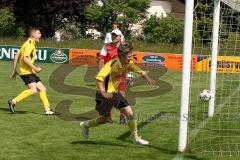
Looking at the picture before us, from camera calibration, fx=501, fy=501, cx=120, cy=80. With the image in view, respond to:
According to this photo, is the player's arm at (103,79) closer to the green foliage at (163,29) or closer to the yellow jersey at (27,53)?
the yellow jersey at (27,53)

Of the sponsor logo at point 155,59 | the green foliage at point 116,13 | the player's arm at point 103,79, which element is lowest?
the sponsor logo at point 155,59

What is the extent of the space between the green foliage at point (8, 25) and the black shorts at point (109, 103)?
109 ft

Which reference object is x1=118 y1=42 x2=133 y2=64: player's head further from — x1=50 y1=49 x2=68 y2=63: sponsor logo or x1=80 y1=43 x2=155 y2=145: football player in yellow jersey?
x1=50 y1=49 x2=68 y2=63: sponsor logo

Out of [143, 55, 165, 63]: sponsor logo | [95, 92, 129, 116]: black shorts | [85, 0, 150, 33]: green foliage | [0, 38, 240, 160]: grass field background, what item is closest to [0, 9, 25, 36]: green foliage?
[85, 0, 150, 33]: green foliage

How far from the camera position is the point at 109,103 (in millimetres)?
8594

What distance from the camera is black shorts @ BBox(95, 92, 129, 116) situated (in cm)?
850

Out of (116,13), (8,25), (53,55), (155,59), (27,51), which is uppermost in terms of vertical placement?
(116,13)

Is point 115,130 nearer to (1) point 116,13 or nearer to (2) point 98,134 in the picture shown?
(2) point 98,134

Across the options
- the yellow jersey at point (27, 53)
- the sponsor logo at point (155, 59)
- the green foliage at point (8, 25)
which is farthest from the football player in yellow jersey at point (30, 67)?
the green foliage at point (8, 25)

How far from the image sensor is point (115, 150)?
8.17 m

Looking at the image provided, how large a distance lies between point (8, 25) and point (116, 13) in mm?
9097

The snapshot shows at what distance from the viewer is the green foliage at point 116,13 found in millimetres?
40875

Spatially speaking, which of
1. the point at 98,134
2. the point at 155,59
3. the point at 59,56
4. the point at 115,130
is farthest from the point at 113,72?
the point at 59,56

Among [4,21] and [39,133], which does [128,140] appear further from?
[4,21]
